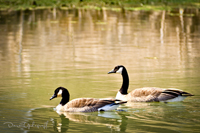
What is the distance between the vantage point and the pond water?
9.44m

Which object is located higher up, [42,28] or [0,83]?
[42,28]

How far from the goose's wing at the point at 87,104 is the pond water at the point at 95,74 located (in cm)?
17

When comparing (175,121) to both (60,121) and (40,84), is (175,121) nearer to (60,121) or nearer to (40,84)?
(60,121)

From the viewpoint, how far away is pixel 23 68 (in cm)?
1669

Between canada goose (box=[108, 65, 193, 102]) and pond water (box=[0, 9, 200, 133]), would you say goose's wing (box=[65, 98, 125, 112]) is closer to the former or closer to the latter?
pond water (box=[0, 9, 200, 133])

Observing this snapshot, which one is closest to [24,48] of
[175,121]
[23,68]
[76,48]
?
[76,48]

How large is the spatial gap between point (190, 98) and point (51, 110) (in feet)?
12.8

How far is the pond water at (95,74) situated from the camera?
944cm

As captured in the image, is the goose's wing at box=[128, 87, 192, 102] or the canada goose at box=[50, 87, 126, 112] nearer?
the canada goose at box=[50, 87, 126, 112]

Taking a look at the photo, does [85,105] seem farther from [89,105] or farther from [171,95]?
[171,95]

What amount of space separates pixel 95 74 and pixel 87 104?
4.98 m

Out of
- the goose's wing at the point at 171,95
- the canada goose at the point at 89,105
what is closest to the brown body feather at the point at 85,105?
the canada goose at the point at 89,105

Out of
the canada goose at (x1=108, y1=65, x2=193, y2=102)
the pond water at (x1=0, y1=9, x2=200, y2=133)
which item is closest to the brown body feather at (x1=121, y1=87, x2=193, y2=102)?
the canada goose at (x1=108, y1=65, x2=193, y2=102)

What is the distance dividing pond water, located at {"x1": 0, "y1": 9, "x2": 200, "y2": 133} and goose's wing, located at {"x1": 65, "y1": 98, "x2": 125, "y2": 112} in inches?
6.8
